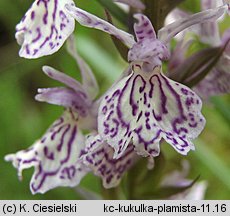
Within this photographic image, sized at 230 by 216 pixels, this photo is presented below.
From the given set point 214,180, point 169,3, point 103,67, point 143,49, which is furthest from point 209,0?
point 214,180

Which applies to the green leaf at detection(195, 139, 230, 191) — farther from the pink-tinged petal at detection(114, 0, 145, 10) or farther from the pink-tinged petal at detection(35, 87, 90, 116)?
the pink-tinged petal at detection(114, 0, 145, 10)

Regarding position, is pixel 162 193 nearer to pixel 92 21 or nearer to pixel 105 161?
pixel 105 161

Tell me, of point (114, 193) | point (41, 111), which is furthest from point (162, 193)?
point (41, 111)

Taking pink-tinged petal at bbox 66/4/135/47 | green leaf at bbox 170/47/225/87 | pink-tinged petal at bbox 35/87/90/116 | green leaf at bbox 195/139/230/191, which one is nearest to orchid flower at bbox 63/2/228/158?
pink-tinged petal at bbox 66/4/135/47

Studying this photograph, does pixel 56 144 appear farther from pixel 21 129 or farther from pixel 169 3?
pixel 21 129
